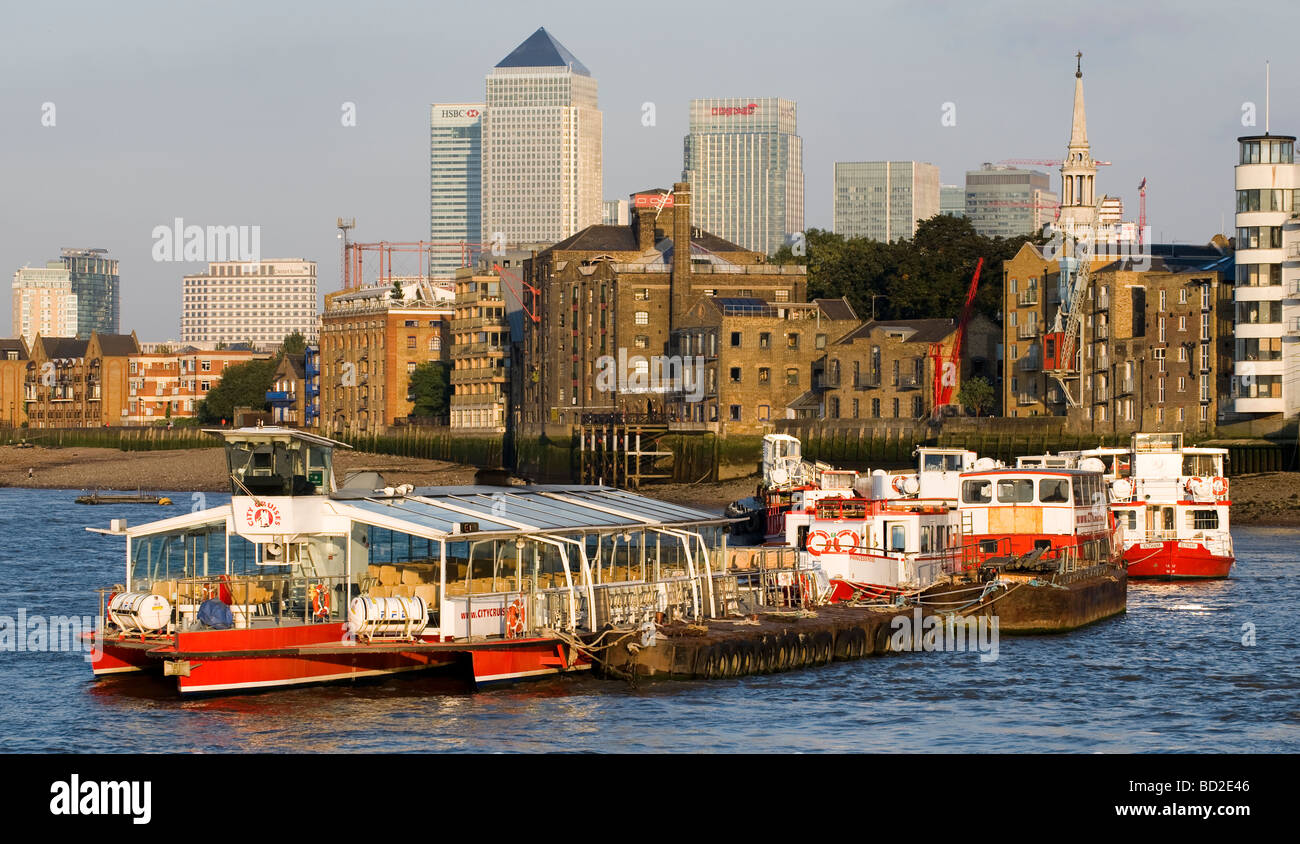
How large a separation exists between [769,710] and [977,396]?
99.1 m

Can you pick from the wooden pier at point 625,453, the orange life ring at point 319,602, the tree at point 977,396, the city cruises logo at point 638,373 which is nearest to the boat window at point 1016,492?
the orange life ring at point 319,602

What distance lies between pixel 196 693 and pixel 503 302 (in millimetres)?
146555

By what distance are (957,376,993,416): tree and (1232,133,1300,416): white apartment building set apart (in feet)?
80.2

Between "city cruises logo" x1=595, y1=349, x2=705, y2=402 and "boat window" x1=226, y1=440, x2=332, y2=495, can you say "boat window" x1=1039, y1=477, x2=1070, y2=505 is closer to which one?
"boat window" x1=226, y1=440, x2=332, y2=495

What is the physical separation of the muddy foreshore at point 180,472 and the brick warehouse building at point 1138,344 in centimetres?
2259

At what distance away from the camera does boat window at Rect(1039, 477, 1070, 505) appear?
5366cm

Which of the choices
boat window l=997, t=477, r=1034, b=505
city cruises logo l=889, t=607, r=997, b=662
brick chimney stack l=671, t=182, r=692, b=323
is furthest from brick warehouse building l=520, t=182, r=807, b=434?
city cruises logo l=889, t=607, r=997, b=662

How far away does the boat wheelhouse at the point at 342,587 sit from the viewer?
3469cm

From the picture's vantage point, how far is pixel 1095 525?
187 ft

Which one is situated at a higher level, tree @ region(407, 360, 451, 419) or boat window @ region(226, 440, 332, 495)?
tree @ region(407, 360, 451, 419)

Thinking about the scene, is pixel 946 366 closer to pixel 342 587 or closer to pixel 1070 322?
pixel 1070 322

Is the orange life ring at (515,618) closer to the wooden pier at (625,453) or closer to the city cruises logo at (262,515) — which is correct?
the city cruises logo at (262,515)
